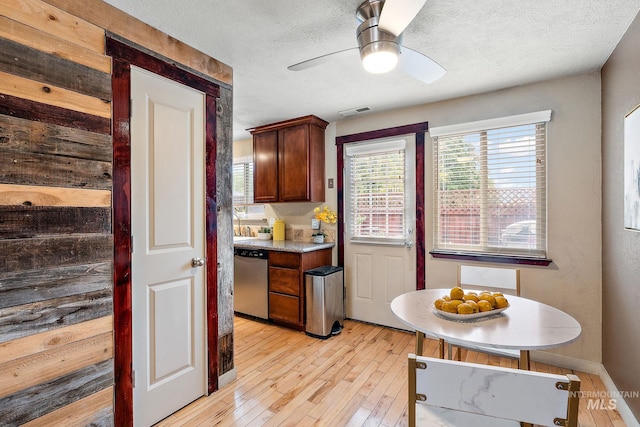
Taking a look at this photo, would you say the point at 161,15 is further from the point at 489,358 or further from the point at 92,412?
the point at 489,358

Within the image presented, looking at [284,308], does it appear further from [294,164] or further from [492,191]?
[492,191]

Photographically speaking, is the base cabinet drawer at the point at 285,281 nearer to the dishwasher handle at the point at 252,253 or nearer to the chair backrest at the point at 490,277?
the dishwasher handle at the point at 252,253

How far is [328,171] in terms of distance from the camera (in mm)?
3805

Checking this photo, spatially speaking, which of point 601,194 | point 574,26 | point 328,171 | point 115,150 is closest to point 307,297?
point 328,171

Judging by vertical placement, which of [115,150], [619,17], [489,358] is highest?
[619,17]

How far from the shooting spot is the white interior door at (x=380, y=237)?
3.28 metres

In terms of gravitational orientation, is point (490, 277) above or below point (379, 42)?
below

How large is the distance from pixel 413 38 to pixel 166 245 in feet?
6.74

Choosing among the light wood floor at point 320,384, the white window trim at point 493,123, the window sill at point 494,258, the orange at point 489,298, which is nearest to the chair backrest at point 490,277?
the window sill at point 494,258

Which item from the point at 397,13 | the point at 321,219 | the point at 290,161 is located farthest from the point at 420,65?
the point at 321,219

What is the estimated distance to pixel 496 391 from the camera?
87 cm

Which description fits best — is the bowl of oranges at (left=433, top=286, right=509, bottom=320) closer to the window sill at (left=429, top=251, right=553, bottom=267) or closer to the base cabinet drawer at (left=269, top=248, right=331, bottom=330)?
the window sill at (left=429, top=251, right=553, bottom=267)

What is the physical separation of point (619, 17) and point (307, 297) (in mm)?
3086

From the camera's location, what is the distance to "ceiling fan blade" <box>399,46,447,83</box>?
169 cm
